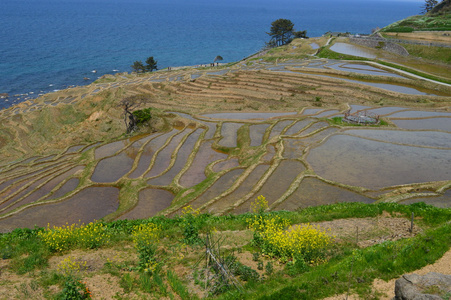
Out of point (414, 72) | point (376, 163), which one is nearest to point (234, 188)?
point (376, 163)

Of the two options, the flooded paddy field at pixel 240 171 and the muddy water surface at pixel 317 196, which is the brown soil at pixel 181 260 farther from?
the flooded paddy field at pixel 240 171

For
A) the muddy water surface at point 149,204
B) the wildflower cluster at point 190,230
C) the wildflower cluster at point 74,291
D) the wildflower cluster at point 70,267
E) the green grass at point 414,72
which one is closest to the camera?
the wildflower cluster at point 74,291

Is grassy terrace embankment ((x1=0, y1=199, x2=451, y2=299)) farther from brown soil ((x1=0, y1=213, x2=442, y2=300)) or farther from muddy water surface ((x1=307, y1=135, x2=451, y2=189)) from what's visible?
muddy water surface ((x1=307, y1=135, x2=451, y2=189))

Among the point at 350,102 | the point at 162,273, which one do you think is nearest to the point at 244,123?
the point at 350,102

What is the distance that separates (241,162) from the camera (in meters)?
32.0

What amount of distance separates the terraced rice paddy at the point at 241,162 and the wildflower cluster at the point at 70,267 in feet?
30.3

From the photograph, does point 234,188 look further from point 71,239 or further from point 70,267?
point 70,267

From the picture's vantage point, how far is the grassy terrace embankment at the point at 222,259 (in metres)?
12.5

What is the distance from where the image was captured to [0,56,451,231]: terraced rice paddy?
2481 centimetres

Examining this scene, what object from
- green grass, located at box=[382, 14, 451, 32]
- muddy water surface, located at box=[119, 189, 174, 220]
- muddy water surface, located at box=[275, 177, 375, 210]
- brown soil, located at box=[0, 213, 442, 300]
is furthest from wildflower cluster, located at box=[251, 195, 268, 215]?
green grass, located at box=[382, 14, 451, 32]

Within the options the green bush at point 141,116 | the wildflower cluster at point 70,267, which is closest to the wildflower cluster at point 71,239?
the wildflower cluster at point 70,267

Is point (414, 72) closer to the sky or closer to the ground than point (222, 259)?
closer to the sky

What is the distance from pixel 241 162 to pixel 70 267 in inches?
806

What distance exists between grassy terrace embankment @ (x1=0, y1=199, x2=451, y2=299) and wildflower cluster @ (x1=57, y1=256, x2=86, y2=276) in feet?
0.16
